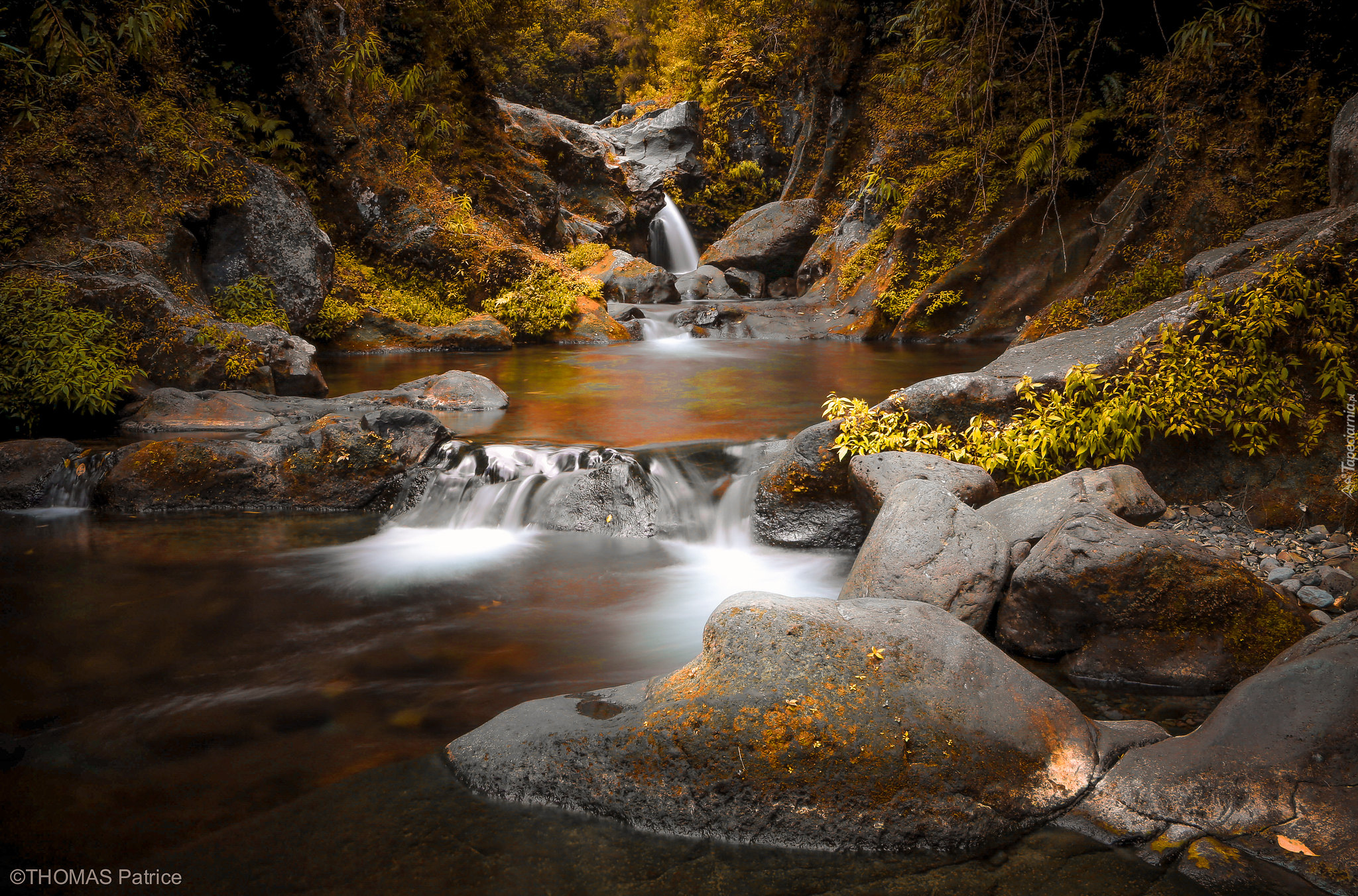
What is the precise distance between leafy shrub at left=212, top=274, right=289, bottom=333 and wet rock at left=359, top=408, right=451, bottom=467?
575cm

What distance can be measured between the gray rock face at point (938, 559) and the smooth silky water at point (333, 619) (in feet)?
3.63

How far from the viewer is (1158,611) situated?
359 centimetres

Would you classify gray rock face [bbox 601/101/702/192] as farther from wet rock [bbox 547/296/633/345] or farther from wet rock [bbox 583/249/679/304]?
wet rock [bbox 547/296/633/345]

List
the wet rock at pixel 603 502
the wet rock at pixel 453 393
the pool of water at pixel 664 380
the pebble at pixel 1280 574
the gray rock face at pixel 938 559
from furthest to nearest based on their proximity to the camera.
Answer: the wet rock at pixel 453 393 → the pool of water at pixel 664 380 → the wet rock at pixel 603 502 → the pebble at pixel 1280 574 → the gray rock face at pixel 938 559

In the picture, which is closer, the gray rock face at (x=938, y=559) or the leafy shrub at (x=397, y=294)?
the gray rock face at (x=938, y=559)

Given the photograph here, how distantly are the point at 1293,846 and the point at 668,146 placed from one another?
98.4ft

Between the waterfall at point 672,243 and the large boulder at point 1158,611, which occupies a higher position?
the waterfall at point 672,243

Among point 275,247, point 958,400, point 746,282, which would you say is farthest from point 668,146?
point 958,400

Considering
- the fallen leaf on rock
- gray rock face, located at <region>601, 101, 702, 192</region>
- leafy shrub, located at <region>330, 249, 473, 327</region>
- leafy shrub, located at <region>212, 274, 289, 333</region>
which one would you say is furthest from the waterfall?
the fallen leaf on rock

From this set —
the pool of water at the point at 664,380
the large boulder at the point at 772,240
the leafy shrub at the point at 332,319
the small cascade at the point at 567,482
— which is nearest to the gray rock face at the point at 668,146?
the large boulder at the point at 772,240

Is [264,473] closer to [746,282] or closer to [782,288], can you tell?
[746,282]

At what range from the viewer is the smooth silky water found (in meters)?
2.85

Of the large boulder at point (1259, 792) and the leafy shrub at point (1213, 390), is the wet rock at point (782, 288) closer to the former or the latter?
the leafy shrub at point (1213, 390)

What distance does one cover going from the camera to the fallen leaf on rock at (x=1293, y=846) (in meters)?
2.25
